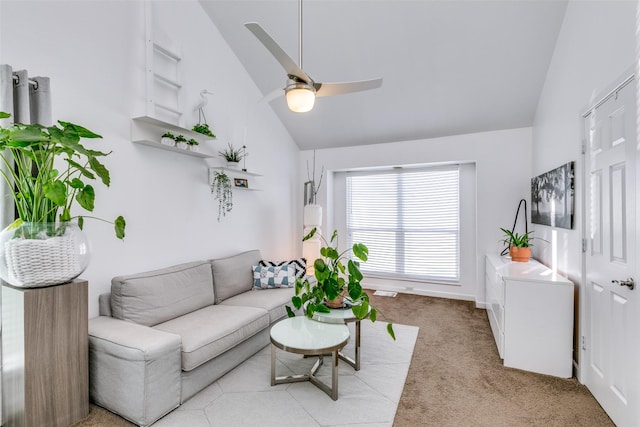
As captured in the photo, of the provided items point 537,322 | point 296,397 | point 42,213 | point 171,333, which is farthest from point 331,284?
point 42,213

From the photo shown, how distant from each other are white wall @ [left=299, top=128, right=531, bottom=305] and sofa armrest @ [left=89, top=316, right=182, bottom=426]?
3901 millimetres

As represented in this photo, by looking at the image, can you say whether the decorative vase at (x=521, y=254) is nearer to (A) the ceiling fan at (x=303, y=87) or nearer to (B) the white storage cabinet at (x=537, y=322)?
(B) the white storage cabinet at (x=537, y=322)

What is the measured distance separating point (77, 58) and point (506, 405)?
13.0 feet

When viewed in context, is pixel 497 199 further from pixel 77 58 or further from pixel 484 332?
pixel 77 58

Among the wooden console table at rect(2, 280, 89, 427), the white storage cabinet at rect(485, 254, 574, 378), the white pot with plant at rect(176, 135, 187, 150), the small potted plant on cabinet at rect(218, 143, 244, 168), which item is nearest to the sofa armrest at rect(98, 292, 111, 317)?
the wooden console table at rect(2, 280, 89, 427)

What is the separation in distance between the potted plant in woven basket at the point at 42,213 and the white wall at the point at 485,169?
406cm

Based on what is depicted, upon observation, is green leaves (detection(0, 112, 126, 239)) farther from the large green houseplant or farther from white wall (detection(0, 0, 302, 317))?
the large green houseplant

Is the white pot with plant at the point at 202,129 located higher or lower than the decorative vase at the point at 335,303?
higher

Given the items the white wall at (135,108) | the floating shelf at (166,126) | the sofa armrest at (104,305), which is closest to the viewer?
the white wall at (135,108)

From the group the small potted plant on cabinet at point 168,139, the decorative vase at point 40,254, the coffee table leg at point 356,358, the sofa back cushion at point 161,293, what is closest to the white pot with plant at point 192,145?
the small potted plant on cabinet at point 168,139

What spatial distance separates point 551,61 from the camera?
3275mm

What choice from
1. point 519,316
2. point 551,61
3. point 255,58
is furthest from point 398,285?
point 255,58

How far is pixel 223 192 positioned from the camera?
371cm

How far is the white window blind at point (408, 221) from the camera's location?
483 centimetres
